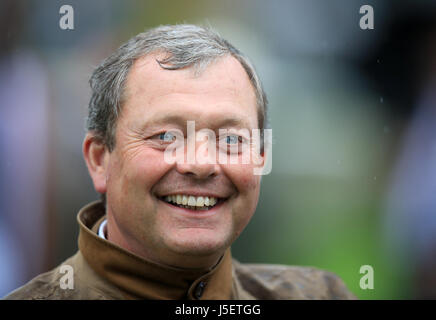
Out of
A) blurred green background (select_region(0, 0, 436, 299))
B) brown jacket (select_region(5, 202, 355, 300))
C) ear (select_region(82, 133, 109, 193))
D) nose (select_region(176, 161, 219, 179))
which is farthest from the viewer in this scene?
blurred green background (select_region(0, 0, 436, 299))

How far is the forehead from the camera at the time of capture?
1.69 m

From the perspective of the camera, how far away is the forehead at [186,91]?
169cm

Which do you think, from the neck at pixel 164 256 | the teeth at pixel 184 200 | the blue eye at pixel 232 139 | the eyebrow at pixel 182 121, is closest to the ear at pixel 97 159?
the neck at pixel 164 256

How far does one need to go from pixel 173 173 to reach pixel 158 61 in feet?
1.40

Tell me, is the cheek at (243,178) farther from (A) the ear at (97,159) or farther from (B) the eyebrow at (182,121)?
(A) the ear at (97,159)

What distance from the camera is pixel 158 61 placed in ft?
5.81

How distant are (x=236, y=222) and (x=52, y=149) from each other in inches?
78.3

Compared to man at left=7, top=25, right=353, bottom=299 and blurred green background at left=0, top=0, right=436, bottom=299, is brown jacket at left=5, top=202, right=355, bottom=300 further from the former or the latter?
blurred green background at left=0, top=0, right=436, bottom=299

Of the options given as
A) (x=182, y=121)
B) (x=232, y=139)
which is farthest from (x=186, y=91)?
(x=232, y=139)

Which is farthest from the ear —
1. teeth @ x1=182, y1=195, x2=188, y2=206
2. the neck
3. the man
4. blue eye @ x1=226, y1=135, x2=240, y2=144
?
blue eye @ x1=226, y1=135, x2=240, y2=144

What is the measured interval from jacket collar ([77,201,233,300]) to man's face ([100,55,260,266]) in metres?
0.06

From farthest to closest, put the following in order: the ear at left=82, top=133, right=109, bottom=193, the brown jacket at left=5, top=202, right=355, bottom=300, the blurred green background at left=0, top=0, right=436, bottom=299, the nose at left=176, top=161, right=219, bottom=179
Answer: the blurred green background at left=0, top=0, right=436, bottom=299 → the ear at left=82, top=133, right=109, bottom=193 → the brown jacket at left=5, top=202, right=355, bottom=300 → the nose at left=176, top=161, right=219, bottom=179

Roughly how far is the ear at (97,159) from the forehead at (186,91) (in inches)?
8.5
